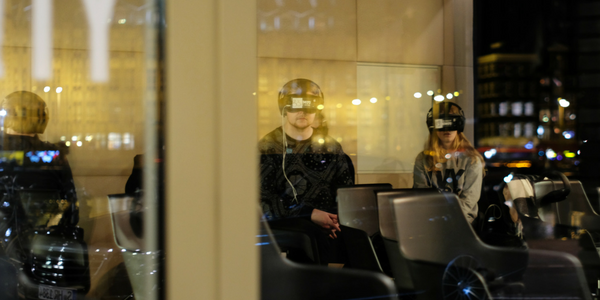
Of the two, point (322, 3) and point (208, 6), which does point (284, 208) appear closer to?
point (208, 6)

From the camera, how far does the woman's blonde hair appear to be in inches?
64.6

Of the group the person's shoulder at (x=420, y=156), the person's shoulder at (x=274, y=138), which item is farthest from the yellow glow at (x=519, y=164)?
the person's shoulder at (x=274, y=138)

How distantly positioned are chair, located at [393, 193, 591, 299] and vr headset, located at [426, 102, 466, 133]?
0.68 metres

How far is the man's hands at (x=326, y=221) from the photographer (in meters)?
1.23

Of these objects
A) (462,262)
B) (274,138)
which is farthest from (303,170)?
(462,262)

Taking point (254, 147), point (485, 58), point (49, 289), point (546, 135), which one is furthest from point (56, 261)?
point (485, 58)

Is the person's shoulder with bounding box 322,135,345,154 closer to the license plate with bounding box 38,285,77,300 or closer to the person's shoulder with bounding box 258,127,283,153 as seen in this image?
the person's shoulder with bounding box 258,127,283,153

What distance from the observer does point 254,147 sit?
2.04ft

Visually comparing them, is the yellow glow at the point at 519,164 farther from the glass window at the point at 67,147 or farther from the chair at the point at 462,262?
the glass window at the point at 67,147

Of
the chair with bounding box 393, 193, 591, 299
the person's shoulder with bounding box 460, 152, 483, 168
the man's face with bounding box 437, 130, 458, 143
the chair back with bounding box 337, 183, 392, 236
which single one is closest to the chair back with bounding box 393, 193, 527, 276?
the chair with bounding box 393, 193, 591, 299

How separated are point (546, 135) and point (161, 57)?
1.77 metres

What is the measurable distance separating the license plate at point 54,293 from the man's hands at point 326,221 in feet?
2.03

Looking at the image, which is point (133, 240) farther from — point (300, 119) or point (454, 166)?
point (454, 166)

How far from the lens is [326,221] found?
4.26ft
